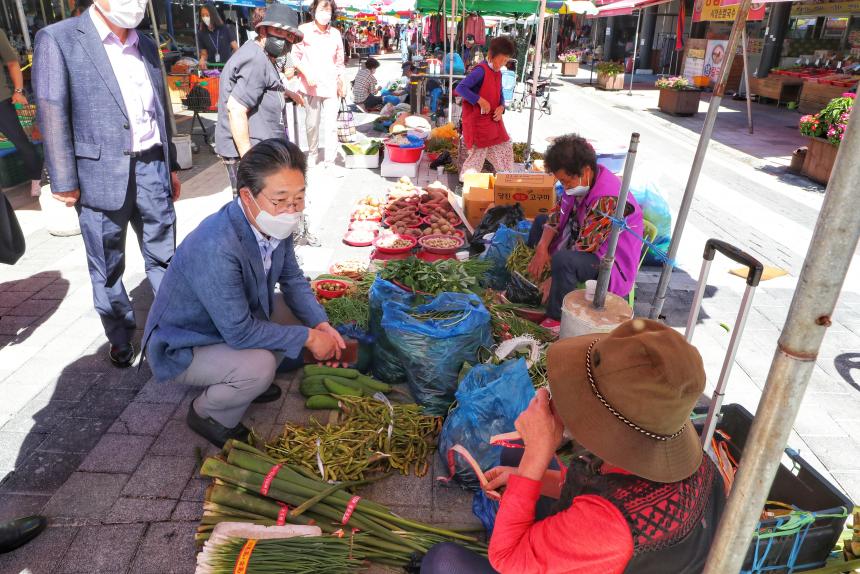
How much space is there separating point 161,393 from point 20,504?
0.99 m

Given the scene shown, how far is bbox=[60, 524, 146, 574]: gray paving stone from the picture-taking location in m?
2.44

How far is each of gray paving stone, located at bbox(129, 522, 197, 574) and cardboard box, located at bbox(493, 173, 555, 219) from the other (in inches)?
181

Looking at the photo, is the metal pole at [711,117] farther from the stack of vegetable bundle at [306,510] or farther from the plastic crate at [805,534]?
the stack of vegetable bundle at [306,510]

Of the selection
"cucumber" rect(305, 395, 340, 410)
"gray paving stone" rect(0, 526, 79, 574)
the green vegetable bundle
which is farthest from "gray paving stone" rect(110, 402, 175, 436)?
the green vegetable bundle

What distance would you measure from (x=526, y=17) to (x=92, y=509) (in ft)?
61.3

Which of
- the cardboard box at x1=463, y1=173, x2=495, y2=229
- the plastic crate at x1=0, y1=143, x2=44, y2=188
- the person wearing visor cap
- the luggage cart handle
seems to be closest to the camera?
the luggage cart handle

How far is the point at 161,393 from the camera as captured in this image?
3.66 m

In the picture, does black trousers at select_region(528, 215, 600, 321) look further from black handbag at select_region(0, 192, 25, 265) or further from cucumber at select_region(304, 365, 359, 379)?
black handbag at select_region(0, 192, 25, 265)

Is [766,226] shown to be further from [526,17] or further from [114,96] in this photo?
[526,17]

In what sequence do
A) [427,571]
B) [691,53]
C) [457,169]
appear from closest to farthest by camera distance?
[427,571] → [457,169] → [691,53]

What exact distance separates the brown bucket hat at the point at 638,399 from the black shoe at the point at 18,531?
2.42 m

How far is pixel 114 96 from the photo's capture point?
3.41 metres

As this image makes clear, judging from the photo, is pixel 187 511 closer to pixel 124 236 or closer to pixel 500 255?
pixel 124 236

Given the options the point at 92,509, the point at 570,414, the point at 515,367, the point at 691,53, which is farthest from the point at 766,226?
the point at 691,53
